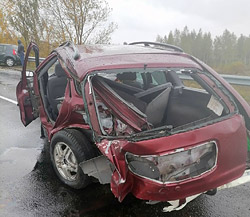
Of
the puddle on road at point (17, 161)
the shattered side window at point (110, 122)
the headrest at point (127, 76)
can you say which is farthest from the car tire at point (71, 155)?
the headrest at point (127, 76)

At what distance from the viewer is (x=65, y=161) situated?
10.6ft

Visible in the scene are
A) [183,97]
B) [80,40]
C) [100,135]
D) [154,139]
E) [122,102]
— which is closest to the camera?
[154,139]

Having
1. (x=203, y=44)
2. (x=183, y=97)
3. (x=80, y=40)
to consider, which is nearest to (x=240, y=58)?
(x=203, y=44)

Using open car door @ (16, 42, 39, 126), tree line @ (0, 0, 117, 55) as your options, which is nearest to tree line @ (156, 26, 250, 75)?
tree line @ (0, 0, 117, 55)

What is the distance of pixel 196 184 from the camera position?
228 centimetres

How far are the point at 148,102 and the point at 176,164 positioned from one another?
4.16 ft

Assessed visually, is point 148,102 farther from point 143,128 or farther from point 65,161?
point 65,161

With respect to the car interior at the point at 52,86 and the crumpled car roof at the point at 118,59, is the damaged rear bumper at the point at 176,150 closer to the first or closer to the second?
the crumpled car roof at the point at 118,59

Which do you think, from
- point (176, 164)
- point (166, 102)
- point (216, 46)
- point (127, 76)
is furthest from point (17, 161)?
point (216, 46)

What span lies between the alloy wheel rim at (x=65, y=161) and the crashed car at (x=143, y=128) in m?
0.01

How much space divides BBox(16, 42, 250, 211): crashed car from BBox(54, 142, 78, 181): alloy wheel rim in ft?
0.04

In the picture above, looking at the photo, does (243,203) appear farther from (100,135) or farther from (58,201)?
(58,201)

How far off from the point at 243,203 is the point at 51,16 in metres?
15.1

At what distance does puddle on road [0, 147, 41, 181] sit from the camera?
11.3 feet
